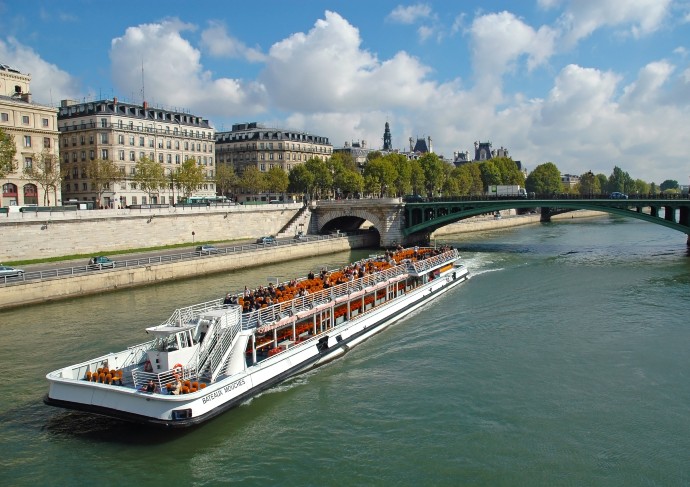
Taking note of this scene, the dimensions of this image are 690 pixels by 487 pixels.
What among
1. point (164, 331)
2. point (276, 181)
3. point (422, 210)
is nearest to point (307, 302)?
point (164, 331)

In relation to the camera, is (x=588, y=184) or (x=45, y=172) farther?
(x=588, y=184)

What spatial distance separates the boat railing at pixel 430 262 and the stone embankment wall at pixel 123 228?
25783 millimetres

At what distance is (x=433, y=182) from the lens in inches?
4104

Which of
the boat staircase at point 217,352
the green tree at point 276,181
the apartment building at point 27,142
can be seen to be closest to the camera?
the boat staircase at point 217,352

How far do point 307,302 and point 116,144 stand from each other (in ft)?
183

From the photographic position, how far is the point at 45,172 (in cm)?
5516

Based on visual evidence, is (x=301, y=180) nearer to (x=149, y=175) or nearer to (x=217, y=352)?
(x=149, y=175)

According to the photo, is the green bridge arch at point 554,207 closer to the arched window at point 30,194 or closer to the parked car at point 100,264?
the parked car at point 100,264

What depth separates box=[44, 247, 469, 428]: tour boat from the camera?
17109mm

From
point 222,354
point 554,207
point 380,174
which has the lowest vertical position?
point 222,354

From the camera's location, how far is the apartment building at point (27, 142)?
5684 centimetres

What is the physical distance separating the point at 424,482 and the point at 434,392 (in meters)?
5.45

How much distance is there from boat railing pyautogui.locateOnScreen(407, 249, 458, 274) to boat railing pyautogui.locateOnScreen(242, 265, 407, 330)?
13.0ft

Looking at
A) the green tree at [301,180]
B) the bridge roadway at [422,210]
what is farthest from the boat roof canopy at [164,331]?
the green tree at [301,180]
